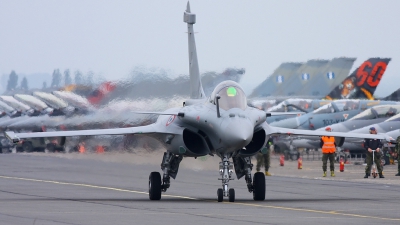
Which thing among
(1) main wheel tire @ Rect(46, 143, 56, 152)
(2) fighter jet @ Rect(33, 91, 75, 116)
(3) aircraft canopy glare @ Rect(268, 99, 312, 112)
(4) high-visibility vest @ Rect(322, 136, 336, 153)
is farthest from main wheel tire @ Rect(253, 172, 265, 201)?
(1) main wheel tire @ Rect(46, 143, 56, 152)

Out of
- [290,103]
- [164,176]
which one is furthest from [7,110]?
[164,176]

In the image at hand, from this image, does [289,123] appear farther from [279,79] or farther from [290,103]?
[279,79]

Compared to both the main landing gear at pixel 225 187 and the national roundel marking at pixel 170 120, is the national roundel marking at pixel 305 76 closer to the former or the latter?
the main landing gear at pixel 225 187

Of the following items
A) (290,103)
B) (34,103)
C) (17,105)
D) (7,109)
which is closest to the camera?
(290,103)

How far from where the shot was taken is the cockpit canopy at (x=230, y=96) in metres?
16.0

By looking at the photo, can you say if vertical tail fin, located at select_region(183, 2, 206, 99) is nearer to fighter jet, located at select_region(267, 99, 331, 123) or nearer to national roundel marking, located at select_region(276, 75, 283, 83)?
fighter jet, located at select_region(267, 99, 331, 123)

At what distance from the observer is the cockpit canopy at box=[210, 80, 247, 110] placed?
52.5 ft

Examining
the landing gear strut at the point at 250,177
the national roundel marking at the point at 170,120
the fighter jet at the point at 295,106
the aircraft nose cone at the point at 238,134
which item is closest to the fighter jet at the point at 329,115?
the fighter jet at the point at 295,106

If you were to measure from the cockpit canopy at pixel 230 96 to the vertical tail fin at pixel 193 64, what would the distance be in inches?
170

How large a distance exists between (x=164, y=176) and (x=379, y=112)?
22.9 m

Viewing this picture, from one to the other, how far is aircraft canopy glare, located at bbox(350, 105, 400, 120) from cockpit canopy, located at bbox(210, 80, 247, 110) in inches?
911

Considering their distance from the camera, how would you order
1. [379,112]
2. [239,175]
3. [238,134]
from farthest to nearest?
1. [379,112]
2. [239,175]
3. [238,134]

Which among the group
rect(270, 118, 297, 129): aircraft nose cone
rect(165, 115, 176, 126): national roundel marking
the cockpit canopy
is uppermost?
rect(270, 118, 297, 129): aircraft nose cone

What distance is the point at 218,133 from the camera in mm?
15750
